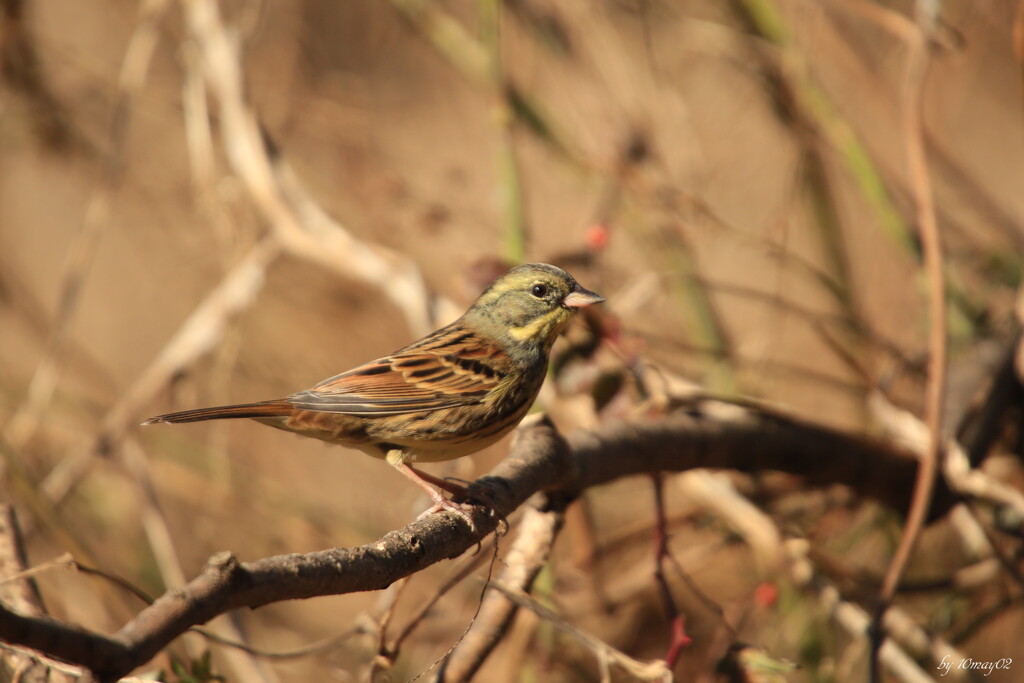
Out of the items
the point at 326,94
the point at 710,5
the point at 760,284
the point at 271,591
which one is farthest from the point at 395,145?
the point at 271,591

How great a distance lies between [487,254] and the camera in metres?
5.45

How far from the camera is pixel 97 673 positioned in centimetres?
142

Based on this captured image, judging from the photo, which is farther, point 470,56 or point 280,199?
point 470,56

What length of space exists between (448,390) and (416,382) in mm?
128

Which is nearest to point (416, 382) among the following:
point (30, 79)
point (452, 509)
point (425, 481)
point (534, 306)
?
point (425, 481)

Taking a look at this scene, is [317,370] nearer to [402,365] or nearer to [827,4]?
[402,365]

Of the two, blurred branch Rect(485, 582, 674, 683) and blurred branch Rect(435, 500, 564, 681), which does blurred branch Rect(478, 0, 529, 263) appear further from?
blurred branch Rect(485, 582, 674, 683)

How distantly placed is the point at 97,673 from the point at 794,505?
404cm

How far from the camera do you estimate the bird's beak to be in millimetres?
3348

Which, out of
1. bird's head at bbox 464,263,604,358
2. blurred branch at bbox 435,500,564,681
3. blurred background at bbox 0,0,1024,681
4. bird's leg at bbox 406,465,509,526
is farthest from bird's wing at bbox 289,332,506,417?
blurred branch at bbox 435,500,564,681

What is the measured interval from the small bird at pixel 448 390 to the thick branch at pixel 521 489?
293 millimetres

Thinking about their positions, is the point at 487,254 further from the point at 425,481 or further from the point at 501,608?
the point at 501,608

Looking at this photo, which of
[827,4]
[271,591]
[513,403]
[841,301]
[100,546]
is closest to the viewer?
[271,591]

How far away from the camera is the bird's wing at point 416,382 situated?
3010mm
